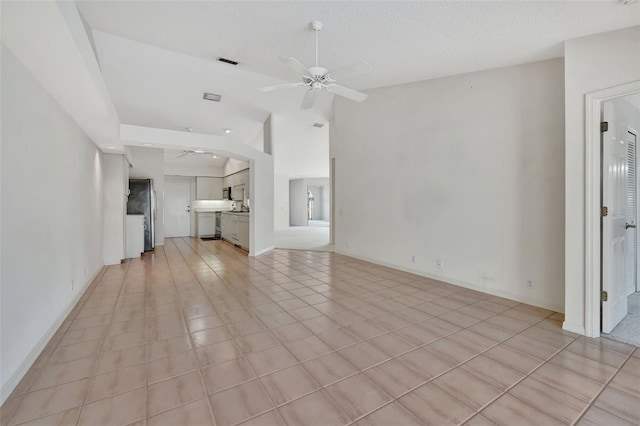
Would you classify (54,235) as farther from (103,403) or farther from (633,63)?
(633,63)

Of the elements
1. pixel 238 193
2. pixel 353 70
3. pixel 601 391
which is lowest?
pixel 601 391

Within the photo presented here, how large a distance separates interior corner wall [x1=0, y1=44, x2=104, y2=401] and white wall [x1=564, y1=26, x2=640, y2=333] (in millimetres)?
4546

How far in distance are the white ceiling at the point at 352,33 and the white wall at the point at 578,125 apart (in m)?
0.15

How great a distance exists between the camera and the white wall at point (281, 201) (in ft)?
40.0

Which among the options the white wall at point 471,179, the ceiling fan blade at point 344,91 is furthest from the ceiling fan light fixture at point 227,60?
the white wall at point 471,179

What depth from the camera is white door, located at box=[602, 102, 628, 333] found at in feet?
8.82

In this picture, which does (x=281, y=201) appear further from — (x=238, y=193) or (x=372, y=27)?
(x=372, y=27)

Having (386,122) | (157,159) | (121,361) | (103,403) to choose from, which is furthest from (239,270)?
(157,159)

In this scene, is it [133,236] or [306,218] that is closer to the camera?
[133,236]

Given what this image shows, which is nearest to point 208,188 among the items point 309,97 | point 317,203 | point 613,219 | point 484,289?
point 309,97

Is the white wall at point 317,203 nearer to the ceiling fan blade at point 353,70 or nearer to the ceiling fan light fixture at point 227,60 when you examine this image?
the ceiling fan light fixture at point 227,60

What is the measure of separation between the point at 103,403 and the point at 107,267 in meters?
4.56

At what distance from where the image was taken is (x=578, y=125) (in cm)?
272

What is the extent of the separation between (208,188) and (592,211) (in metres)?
10.6
